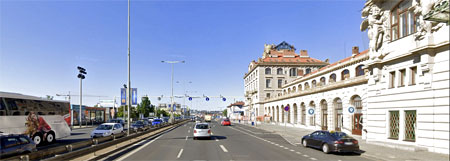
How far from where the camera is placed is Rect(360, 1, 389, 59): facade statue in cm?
1906

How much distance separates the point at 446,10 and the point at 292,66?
211 feet

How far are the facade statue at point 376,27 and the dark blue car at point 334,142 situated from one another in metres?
6.94

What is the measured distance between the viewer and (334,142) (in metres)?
15.2

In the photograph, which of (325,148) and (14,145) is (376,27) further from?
(14,145)

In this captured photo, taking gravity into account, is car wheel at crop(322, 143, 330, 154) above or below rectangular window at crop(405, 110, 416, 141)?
below

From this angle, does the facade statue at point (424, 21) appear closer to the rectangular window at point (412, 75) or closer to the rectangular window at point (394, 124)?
the rectangular window at point (412, 75)

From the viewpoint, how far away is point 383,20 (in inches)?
753

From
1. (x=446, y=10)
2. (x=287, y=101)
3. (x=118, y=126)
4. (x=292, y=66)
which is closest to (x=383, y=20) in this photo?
(x=446, y=10)

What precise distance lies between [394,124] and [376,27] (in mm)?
6656

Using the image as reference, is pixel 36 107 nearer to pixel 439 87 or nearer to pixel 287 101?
pixel 439 87

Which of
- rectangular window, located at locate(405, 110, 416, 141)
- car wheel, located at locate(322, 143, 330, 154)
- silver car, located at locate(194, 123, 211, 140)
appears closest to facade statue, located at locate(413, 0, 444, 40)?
rectangular window, located at locate(405, 110, 416, 141)

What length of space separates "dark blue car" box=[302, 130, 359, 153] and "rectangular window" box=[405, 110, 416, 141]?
3830mm

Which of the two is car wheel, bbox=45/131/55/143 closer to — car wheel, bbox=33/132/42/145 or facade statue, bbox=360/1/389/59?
Result: car wheel, bbox=33/132/42/145

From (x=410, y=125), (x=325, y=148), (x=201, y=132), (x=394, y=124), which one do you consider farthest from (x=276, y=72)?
(x=325, y=148)
